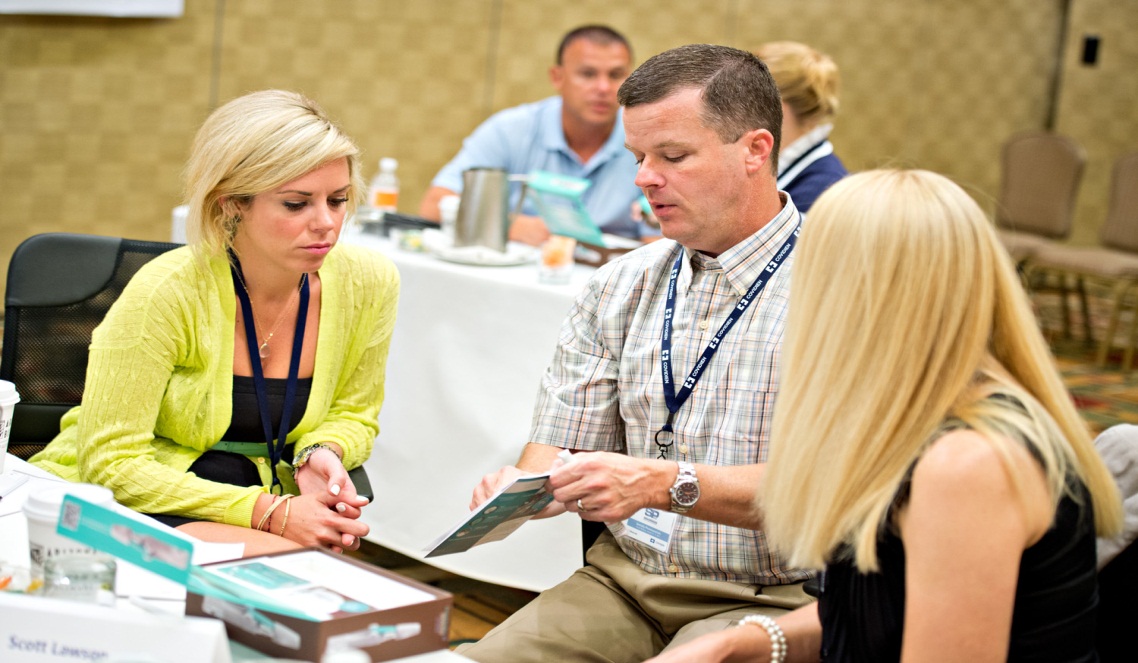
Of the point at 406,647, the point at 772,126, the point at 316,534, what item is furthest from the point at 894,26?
the point at 406,647

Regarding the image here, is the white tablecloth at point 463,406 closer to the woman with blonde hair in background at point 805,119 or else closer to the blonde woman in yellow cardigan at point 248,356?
the woman with blonde hair in background at point 805,119

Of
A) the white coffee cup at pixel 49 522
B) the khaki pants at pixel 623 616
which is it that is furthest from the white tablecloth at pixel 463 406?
the white coffee cup at pixel 49 522

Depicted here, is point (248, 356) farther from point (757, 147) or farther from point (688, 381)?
point (757, 147)

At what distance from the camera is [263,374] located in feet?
6.84

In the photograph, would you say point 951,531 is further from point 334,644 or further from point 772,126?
point 772,126

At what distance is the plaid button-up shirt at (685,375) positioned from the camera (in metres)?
1.79

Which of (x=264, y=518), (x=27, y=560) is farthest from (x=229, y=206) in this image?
(x=27, y=560)

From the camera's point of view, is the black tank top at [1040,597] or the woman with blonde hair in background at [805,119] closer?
the black tank top at [1040,597]

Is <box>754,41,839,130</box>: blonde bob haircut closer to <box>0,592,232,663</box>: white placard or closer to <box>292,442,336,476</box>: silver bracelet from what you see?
<box>292,442,336,476</box>: silver bracelet

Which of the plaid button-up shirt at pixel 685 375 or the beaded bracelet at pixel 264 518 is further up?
the plaid button-up shirt at pixel 685 375

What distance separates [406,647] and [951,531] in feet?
1.88

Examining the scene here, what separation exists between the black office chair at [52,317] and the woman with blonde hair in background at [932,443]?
113cm

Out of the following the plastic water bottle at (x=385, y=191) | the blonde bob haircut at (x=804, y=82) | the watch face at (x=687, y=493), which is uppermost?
the blonde bob haircut at (x=804, y=82)

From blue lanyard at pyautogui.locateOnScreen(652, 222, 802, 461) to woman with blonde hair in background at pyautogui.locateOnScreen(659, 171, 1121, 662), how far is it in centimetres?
50
